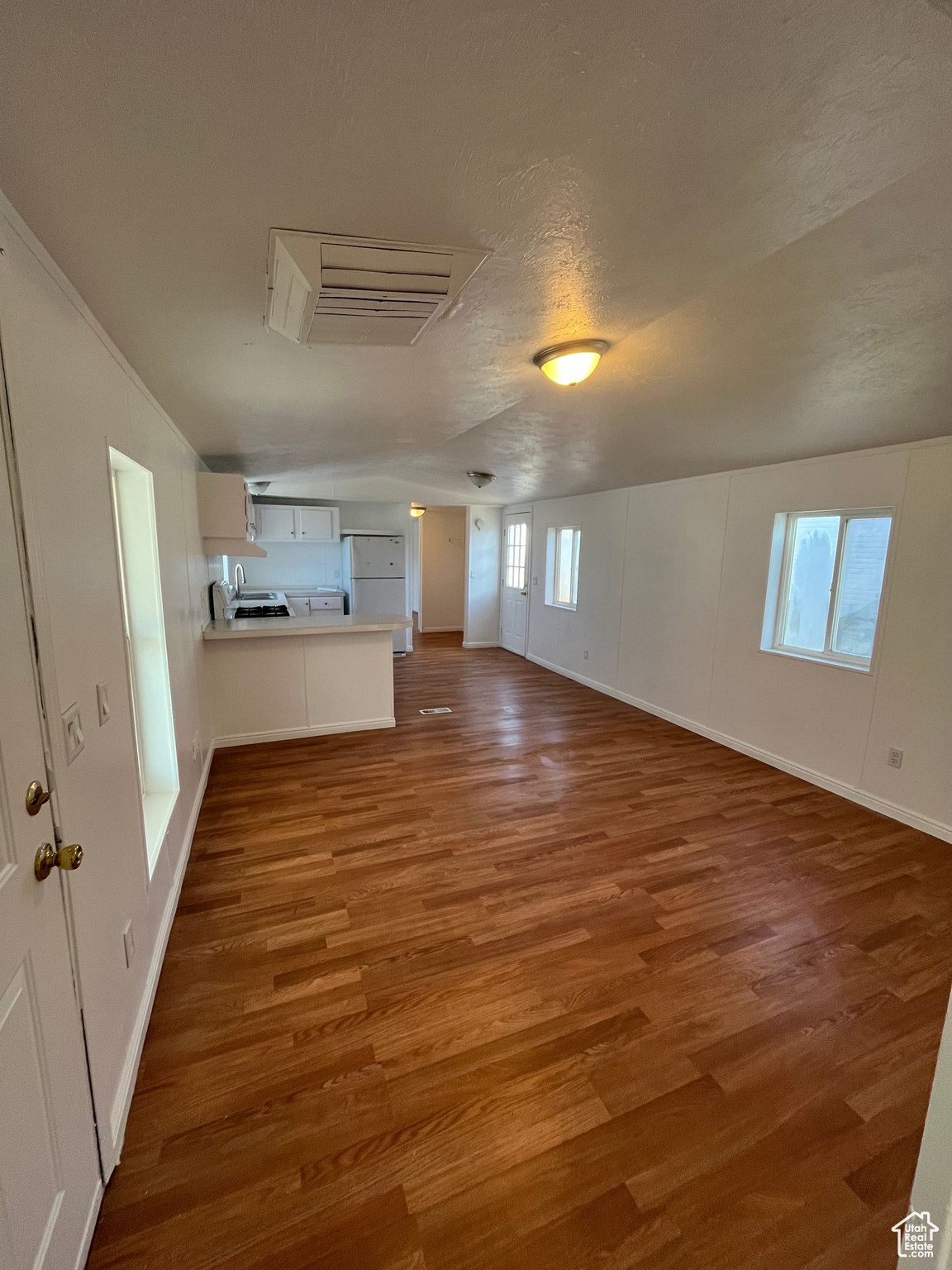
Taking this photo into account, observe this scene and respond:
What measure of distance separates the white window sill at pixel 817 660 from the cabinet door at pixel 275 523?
5.60m

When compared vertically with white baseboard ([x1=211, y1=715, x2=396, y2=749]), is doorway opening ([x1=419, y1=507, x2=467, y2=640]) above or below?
above

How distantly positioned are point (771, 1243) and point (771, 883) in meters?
1.49

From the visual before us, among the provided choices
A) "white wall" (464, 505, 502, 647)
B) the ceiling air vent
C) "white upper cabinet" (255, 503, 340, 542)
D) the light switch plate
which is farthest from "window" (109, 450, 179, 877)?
"white wall" (464, 505, 502, 647)

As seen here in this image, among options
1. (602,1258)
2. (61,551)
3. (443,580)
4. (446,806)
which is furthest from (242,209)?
(443,580)

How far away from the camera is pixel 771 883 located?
2449 mm

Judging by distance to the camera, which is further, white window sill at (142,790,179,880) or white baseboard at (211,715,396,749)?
white baseboard at (211,715,396,749)

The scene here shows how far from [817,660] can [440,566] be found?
22.1ft

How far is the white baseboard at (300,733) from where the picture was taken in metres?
4.02

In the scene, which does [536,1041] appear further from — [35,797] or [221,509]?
[221,509]

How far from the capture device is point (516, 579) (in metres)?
7.54

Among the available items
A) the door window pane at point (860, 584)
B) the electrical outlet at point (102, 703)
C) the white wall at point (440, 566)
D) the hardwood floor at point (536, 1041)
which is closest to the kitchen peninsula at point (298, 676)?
the hardwood floor at point (536, 1041)

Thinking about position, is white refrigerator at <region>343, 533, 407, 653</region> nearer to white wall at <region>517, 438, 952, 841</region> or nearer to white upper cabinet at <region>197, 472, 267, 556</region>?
white wall at <region>517, 438, 952, 841</region>

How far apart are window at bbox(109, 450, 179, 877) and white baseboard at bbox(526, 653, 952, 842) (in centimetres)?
386

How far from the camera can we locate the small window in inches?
249
